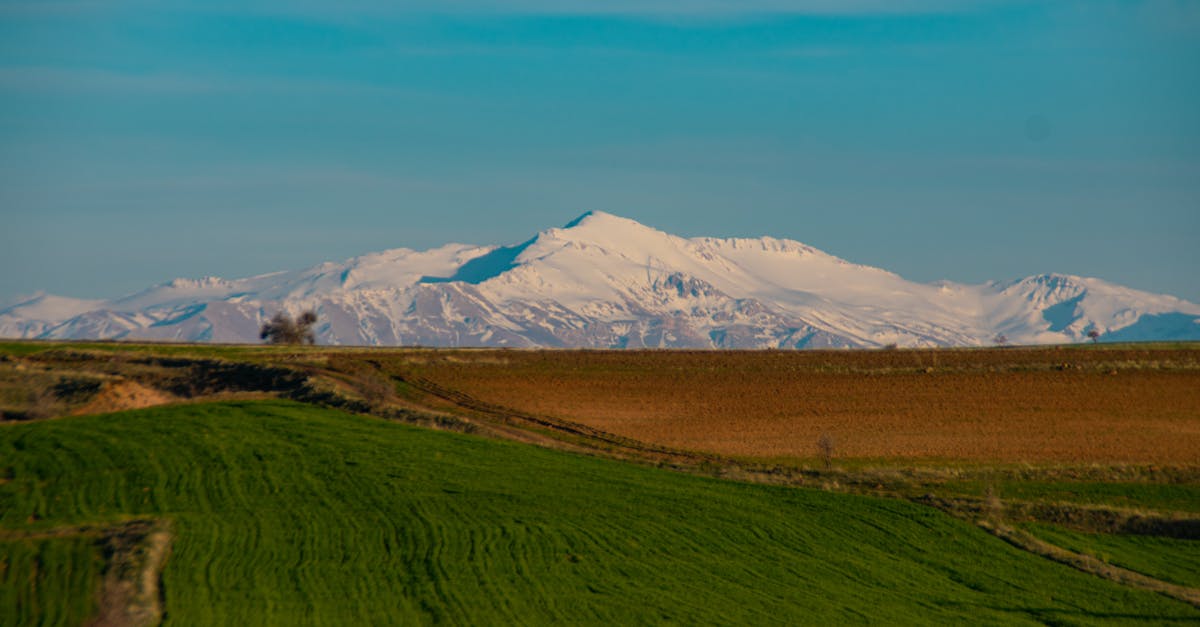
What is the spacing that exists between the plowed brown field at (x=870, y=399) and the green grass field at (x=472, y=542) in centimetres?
2077

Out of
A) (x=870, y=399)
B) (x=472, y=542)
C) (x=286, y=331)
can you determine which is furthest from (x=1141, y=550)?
(x=286, y=331)

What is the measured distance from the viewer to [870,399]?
3250 inches

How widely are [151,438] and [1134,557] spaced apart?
132 ft

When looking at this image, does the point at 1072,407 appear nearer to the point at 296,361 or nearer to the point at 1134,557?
the point at 1134,557

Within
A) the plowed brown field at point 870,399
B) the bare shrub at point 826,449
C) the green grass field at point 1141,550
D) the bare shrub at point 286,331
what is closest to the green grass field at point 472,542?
the green grass field at point 1141,550

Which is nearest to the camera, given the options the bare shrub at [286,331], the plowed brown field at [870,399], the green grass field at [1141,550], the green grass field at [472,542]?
the green grass field at [472,542]

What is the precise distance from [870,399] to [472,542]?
52159 mm

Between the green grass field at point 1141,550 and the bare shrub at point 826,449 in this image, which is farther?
the bare shrub at point 826,449

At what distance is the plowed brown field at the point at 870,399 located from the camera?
65.4 meters

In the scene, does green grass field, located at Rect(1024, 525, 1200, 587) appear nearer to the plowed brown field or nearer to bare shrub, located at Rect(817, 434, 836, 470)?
bare shrub, located at Rect(817, 434, 836, 470)

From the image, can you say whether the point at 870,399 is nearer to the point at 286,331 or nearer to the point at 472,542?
the point at 472,542

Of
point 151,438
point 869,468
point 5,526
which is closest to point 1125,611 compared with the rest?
point 869,468

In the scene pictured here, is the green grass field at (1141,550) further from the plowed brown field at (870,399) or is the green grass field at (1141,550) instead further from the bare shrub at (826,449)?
the plowed brown field at (870,399)

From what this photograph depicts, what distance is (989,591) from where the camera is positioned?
117 feet
